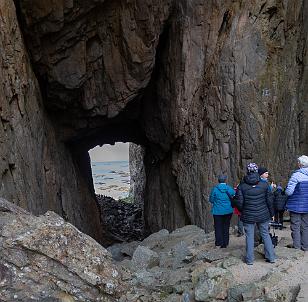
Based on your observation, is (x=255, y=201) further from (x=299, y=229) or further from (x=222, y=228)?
(x=222, y=228)

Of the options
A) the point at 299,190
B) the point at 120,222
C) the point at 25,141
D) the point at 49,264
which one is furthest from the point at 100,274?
the point at 120,222

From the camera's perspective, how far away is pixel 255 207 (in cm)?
779

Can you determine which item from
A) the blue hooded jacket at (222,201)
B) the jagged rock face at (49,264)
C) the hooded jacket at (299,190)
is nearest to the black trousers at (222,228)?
the blue hooded jacket at (222,201)

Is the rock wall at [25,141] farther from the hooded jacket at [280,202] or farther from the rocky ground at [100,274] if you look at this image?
the hooded jacket at [280,202]

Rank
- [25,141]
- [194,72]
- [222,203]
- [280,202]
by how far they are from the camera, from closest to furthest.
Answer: [280,202]
[222,203]
[25,141]
[194,72]

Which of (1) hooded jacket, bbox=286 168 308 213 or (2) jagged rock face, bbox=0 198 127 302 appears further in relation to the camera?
(1) hooded jacket, bbox=286 168 308 213

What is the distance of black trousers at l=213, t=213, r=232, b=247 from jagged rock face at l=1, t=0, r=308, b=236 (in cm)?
622

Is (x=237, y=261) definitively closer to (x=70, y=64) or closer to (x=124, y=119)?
(x=70, y=64)

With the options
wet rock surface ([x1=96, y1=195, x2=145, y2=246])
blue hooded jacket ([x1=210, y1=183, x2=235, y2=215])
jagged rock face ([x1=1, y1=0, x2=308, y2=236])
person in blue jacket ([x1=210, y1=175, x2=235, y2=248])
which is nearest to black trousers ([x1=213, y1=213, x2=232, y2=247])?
person in blue jacket ([x1=210, y1=175, x2=235, y2=248])

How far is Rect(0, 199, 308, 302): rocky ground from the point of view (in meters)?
6.58

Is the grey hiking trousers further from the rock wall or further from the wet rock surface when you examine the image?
the wet rock surface

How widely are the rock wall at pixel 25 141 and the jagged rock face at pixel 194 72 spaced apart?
66.8 inches

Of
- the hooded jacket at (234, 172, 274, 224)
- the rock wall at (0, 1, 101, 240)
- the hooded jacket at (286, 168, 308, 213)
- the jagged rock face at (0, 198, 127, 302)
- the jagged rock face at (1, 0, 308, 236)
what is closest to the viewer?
the jagged rock face at (0, 198, 127, 302)

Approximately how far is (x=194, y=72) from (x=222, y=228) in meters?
9.14
